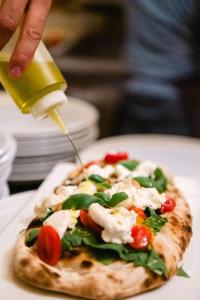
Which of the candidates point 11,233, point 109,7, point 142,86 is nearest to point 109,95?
point 142,86

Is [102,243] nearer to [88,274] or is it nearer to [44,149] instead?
[88,274]

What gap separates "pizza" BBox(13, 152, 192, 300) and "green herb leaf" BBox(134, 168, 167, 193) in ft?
0.28

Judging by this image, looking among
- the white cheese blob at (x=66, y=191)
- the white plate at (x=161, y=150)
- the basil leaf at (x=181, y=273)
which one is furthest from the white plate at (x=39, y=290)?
the white plate at (x=161, y=150)

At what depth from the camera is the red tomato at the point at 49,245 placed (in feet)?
4.08

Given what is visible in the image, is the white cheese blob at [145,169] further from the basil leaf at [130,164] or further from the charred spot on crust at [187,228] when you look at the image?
the charred spot on crust at [187,228]

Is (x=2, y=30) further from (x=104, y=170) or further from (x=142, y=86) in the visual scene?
(x=142, y=86)

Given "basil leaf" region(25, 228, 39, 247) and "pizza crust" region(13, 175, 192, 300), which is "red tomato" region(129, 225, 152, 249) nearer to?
"pizza crust" region(13, 175, 192, 300)

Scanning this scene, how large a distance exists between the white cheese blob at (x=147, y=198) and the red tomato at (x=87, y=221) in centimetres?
14

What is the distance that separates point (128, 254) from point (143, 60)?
2.39m

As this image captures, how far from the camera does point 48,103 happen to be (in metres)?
1.43

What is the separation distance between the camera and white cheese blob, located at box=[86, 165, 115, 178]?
5.55 feet

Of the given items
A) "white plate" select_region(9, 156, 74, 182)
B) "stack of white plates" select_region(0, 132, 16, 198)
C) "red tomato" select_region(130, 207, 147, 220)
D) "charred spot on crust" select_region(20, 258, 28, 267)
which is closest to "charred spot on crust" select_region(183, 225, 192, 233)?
"red tomato" select_region(130, 207, 147, 220)

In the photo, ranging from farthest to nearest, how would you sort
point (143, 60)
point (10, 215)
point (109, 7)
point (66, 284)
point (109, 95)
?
1. point (109, 7)
2. point (109, 95)
3. point (143, 60)
4. point (10, 215)
5. point (66, 284)

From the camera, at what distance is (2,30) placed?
49.7 inches
